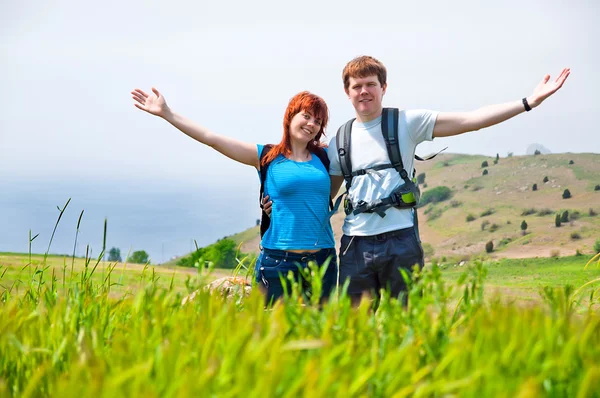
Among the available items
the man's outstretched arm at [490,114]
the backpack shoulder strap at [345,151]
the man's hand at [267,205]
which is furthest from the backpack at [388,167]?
the man's hand at [267,205]

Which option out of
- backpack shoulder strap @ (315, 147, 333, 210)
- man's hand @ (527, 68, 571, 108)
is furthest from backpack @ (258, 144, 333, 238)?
man's hand @ (527, 68, 571, 108)

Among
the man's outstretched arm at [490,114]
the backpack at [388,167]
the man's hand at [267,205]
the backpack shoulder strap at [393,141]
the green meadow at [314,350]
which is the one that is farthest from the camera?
the man's hand at [267,205]

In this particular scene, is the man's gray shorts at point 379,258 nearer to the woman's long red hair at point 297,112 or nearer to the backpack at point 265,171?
the backpack at point 265,171

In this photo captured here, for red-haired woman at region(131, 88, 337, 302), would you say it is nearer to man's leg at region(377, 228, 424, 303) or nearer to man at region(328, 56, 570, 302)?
man at region(328, 56, 570, 302)

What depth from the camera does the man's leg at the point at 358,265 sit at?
18.9 feet

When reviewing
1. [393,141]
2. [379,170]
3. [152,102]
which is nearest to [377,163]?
[379,170]

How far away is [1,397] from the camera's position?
2.48 m

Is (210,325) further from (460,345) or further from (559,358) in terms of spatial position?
(559,358)

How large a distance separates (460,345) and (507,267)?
2765 cm

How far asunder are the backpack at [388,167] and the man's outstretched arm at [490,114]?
0.41 m

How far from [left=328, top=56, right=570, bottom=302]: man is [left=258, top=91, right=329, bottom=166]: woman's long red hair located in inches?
8.8

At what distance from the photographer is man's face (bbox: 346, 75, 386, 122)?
5.91m

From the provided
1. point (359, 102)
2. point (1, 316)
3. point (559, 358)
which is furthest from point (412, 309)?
point (359, 102)

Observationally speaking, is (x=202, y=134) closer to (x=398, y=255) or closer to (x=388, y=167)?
(x=388, y=167)
